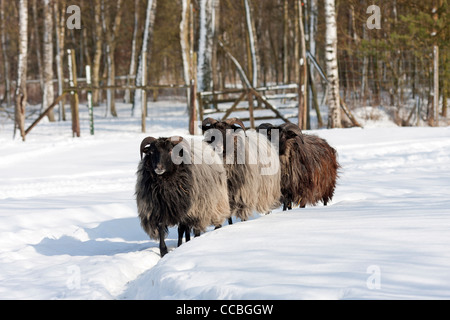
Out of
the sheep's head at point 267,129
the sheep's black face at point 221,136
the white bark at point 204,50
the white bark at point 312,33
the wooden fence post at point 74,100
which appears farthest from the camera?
the white bark at point 312,33

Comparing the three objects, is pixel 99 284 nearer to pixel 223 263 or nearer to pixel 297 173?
pixel 223 263

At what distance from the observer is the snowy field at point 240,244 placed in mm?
3855

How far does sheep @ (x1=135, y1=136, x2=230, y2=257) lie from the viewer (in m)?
6.61

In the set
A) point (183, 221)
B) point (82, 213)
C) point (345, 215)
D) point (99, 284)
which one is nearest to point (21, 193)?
point (82, 213)

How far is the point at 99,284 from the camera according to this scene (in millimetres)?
5223

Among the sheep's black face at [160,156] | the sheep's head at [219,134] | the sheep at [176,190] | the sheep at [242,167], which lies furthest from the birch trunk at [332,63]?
the sheep's black face at [160,156]

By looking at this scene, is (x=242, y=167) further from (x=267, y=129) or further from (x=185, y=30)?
(x=185, y=30)

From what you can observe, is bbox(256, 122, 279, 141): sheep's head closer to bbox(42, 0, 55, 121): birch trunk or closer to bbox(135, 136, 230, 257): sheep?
bbox(135, 136, 230, 257): sheep

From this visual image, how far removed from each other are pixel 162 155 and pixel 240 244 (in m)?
1.69

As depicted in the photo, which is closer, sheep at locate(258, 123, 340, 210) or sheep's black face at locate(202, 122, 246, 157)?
sheep's black face at locate(202, 122, 246, 157)

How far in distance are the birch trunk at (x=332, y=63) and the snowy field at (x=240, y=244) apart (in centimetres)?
452

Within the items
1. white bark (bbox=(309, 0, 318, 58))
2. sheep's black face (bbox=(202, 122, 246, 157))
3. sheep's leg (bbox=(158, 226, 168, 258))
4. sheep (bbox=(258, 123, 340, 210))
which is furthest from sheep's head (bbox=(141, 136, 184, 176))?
white bark (bbox=(309, 0, 318, 58))

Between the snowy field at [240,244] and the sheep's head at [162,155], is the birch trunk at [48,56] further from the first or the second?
the sheep's head at [162,155]
